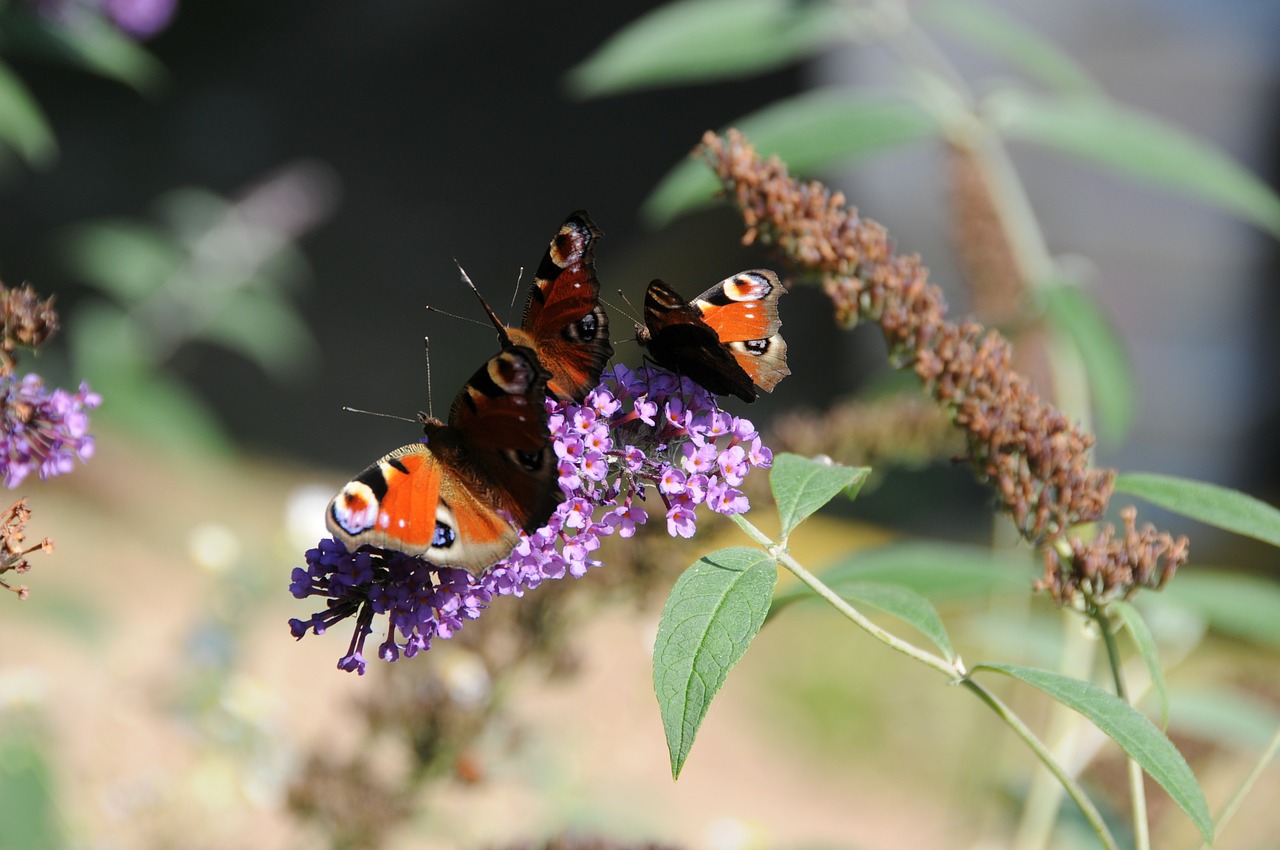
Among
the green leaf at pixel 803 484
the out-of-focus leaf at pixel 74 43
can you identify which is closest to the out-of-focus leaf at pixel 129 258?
the out-of-focus leaf at pixel 74 43

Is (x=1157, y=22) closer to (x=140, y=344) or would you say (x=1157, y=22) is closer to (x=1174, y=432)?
(x=1174, y=432)

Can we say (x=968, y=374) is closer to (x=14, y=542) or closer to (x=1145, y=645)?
(x=1145, y=645)

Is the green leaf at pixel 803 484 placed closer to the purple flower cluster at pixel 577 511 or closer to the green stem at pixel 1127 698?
the purple flower cluster at pixel 577 511

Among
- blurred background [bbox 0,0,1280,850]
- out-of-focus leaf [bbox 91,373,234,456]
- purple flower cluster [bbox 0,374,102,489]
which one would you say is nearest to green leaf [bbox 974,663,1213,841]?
blurred background [bbox 0,0,1280,850]

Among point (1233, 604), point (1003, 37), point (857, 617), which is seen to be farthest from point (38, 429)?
point (1003, 37)

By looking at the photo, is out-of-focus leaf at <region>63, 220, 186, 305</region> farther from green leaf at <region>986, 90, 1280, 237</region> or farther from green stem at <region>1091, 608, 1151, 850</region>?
green stem at <region>1091, 608, 1151, 850</region>

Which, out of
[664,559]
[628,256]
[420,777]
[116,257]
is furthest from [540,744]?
[628,256]

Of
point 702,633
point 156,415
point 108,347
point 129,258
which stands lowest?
point 702,633
